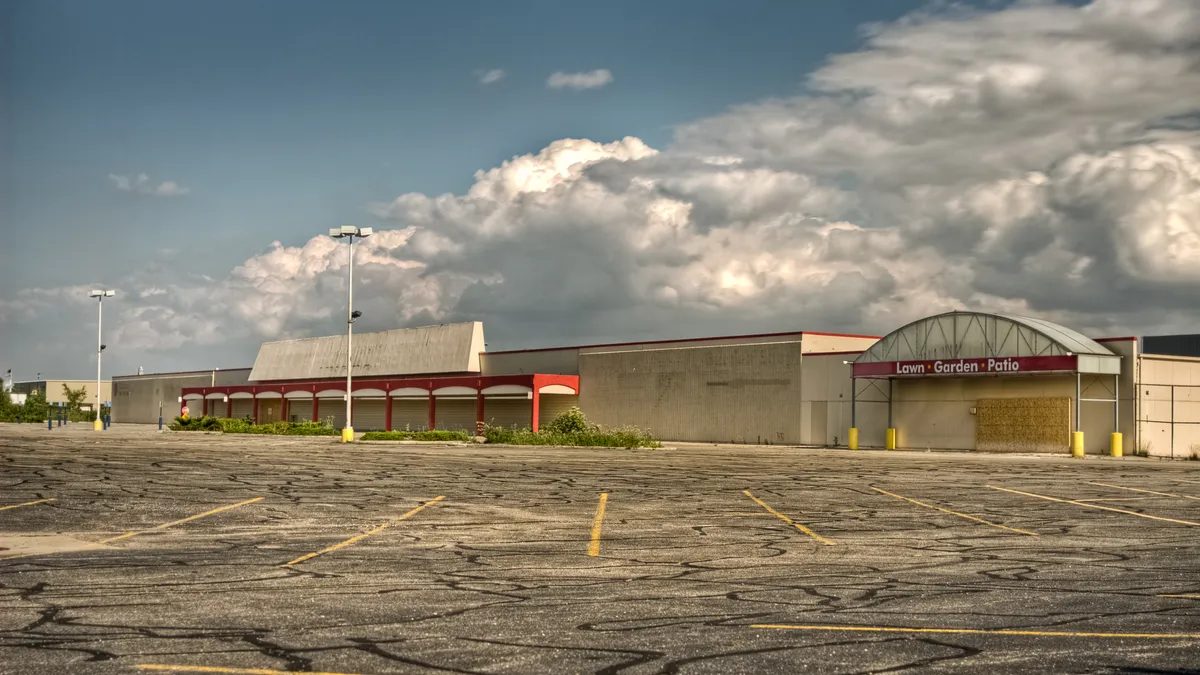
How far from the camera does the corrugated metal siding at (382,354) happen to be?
71.3 meters

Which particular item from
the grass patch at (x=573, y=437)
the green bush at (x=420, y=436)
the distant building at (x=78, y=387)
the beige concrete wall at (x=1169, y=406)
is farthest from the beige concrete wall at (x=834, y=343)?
the distant building at (x=78, y=387)

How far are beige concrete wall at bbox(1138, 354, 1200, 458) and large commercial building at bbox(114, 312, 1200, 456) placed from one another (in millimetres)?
64

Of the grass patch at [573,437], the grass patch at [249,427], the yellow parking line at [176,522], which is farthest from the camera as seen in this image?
the grass patch at [249,427]

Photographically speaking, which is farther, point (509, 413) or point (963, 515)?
point (509, 413)

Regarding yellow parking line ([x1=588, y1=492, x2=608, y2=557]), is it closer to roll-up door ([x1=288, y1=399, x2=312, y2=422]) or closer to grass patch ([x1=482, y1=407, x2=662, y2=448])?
grass patch ([x1=482, y1=407, x2=662, y2=448])

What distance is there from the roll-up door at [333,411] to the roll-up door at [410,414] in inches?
210

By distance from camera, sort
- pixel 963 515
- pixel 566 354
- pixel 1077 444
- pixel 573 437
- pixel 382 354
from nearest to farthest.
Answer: pixel 963 515 < pixel 1077 444 < pixel 573 437 < pixel 566 354 < pixel 382 354

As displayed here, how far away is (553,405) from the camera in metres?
64.4

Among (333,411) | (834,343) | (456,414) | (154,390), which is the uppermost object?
(834,343)

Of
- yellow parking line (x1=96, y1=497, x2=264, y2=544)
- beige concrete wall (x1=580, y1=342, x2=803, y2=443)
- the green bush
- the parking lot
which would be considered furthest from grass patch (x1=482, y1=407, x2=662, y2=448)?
yellow parking line (x1=96, y1=497, x2=264, y2=544)

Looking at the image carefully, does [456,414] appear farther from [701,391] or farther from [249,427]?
[701,391]

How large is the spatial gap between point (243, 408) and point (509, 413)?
31.5 meters

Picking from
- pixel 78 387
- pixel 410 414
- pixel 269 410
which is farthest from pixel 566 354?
pixel 78 387

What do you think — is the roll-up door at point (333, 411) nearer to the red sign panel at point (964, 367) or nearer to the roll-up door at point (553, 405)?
the roll-up door at point (553, 405)
